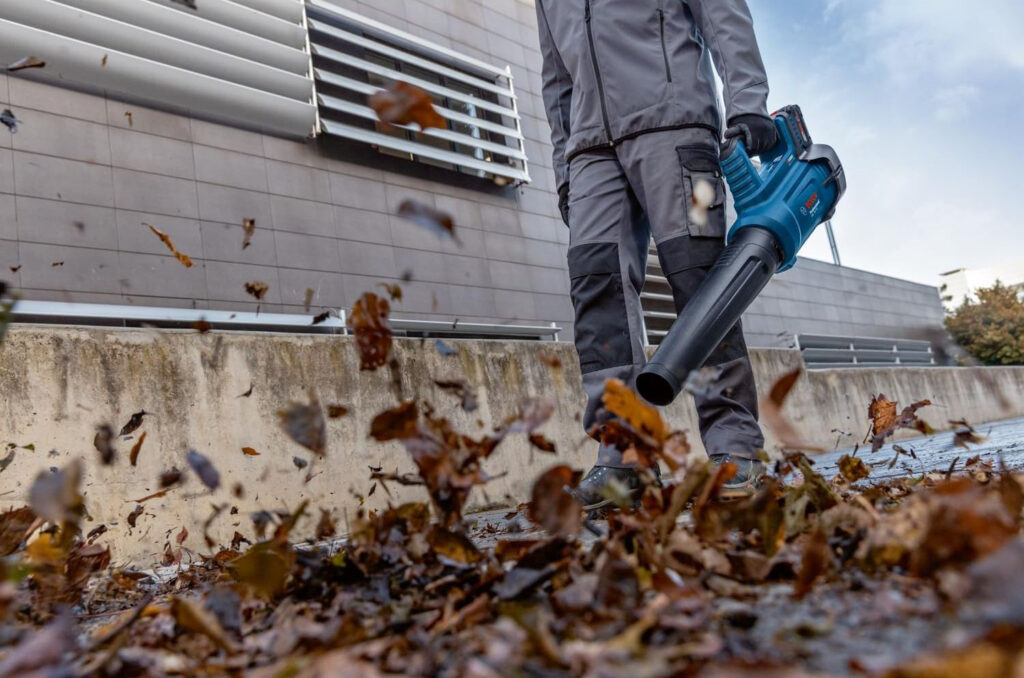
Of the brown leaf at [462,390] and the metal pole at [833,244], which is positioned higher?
the metal pole at [833,244]

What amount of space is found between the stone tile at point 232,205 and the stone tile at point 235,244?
0.06m

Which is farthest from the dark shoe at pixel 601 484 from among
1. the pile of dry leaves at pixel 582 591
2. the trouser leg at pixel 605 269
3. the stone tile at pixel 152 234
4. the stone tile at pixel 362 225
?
the stone tile at pixel 362 225

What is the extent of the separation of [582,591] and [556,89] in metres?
2.52

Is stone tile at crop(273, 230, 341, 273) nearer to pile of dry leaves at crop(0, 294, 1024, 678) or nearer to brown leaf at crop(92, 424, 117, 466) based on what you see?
brown leaf at crop(92, 424, 117, 466)

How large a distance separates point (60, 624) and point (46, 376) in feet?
8.30

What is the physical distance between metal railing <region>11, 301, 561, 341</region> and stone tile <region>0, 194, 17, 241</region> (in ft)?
1.72

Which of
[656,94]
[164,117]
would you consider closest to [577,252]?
[656,94]

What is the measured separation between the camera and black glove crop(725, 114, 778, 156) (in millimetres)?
2424

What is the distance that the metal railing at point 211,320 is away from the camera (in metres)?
4.64

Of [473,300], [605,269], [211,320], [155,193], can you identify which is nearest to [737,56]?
[605,269]

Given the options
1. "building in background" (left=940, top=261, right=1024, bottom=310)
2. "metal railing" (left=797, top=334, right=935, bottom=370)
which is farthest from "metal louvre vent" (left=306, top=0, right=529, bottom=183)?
"building in background" (left=940, top=261, right=1024, bottom=310)

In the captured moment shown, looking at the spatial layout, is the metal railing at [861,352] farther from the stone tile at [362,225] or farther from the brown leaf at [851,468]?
the brown leaf at [851,468]

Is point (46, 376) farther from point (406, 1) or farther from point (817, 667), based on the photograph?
point (406, 1)

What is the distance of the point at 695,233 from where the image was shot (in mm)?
2367
